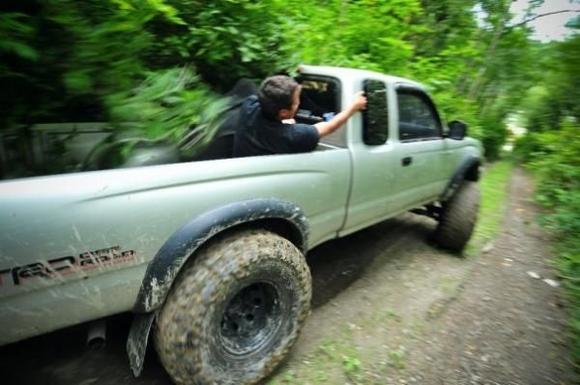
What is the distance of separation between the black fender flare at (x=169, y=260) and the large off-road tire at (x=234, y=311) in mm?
83

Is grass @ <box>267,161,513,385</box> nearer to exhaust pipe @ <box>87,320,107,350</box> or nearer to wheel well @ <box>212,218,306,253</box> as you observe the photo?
wheel well @ <box>212,218,306,253</box>

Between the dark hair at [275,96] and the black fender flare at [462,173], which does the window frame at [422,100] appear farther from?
the dark hair at [275,96]

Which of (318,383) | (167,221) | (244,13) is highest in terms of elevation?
(244,13)

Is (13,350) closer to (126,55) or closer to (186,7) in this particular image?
(126,55)

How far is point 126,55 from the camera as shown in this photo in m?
1.85

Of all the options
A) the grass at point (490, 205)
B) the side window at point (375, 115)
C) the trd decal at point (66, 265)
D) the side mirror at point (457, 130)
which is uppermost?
the side window at point (375, 115)

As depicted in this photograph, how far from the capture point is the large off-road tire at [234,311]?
6.03 feet

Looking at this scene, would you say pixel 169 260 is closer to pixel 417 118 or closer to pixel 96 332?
pixel 96 332

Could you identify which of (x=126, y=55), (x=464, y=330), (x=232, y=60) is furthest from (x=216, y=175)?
(x=464, y=330)

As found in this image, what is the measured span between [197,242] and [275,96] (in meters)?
1.05

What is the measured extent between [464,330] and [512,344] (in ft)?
1.17

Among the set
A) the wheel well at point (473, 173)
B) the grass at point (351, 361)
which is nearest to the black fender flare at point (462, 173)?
the wheel well at point (473, 173)

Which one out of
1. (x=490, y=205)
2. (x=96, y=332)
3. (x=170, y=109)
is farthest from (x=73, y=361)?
(x=490, y=205)

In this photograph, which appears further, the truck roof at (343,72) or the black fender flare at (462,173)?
the black fender flare at (462,173)
